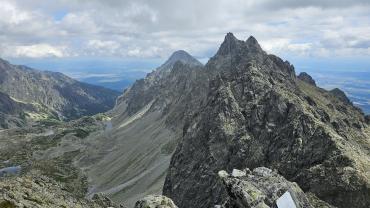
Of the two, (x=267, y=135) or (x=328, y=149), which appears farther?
(x=267, y=135)

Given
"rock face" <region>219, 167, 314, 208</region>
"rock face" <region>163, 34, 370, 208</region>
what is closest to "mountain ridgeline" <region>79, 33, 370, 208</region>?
"rock face" <region>163, 34, 370, 208</region>

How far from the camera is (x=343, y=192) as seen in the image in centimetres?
10081

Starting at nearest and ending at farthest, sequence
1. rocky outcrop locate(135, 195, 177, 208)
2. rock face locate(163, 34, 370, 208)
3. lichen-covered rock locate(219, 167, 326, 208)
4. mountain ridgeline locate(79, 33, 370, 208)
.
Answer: lichen-covered rock locate(219, 167, 326, 208) < rocky outcrop locate(135, 195, 177, 208) < rock face locate(163, 34, 370, 208) < mountain ridgeline locate(79, 33, 370, 208)

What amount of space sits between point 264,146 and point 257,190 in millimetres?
80266

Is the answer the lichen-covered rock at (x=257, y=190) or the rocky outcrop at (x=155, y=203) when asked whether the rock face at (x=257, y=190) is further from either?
the rocky outcrop at (x=155, y=203)

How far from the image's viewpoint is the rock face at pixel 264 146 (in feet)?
343

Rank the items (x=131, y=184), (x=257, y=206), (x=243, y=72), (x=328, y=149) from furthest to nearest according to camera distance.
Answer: (x=131, y=184)
(x=243, y=72)
(x=328, y=149)
(x=257, y=206)

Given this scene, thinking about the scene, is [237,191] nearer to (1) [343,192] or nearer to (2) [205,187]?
(1) [343,192]

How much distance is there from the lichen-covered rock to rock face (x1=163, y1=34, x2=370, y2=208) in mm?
51483

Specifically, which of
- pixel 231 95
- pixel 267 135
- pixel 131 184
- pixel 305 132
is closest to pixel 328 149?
pixel 305 132

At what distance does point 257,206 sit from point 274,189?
5198 millimetres

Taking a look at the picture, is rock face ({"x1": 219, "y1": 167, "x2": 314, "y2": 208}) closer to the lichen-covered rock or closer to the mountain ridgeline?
the lichen-covered rock

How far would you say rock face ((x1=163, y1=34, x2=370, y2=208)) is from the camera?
105 metres

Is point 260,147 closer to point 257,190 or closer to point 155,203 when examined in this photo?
point 257,190
